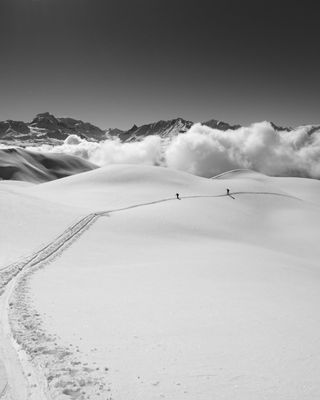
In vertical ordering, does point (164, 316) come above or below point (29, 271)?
below

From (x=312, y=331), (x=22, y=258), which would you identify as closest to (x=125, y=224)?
(x=22, y=258)

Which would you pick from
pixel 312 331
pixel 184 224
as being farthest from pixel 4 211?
pixel 312 331

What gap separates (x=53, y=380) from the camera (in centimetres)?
719

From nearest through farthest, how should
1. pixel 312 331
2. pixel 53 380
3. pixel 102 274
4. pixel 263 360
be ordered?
1. pixel 53 380
2. pixel 263 360
3. pixel 312 331
4. pixel 102 274

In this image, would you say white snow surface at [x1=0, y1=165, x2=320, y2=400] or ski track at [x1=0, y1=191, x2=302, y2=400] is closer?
ski track at [x1=0, y1=191, x2=302, y2=400]

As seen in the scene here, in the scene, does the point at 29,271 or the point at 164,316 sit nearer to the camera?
the point at 164,316

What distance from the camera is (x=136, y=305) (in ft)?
40.6

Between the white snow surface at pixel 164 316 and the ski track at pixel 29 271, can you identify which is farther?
the white snow surface at pixel 164 316

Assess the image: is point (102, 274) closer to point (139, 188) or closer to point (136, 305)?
point (136, 305)

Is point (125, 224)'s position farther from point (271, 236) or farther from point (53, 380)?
point (53, 380)

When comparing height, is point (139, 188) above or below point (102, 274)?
above

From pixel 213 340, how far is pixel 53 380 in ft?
14.4

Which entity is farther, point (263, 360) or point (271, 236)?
point (271, 236)

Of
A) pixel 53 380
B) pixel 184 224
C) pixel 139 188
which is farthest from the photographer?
pixel 139 188
